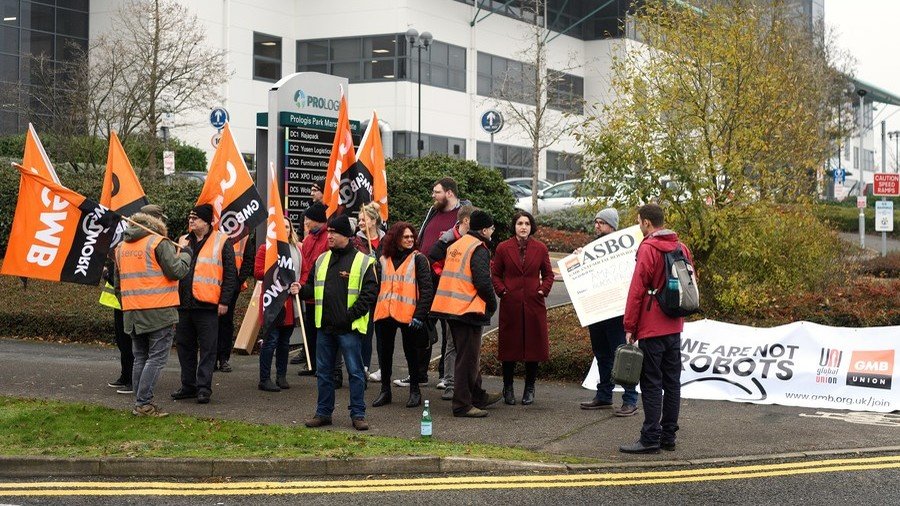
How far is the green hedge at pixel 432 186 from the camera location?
22688 millimetres

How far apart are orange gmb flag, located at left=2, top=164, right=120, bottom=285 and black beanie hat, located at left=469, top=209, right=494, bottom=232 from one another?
10.9ft

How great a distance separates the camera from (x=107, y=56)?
110 ft

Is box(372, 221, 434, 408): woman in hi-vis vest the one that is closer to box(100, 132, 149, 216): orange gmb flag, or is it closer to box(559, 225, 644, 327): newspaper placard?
box(559, 225, 644, 327): newspaper placard

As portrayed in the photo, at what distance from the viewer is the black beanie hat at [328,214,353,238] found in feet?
32.9

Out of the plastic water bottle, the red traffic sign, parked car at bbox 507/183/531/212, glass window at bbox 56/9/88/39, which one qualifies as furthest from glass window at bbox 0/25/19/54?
the plastic water bottle

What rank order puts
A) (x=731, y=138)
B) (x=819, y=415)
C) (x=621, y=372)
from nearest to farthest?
(x=621, y=372) < (x=819, y=415) < (x=731, y=138)

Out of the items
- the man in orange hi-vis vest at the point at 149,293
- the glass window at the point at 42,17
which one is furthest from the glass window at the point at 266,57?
the man in orange hi-vis vest at the point at 149,293

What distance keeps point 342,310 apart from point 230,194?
2731 millimetres

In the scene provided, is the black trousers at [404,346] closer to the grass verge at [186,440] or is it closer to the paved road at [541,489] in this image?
the grass verge at [186,440]

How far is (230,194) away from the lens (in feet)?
39.9

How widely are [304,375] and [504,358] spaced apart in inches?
115

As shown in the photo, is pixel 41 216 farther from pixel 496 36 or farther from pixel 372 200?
pixel 496 36

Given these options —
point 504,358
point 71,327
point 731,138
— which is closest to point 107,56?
point 71,327

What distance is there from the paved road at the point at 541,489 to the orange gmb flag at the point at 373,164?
4934mm
